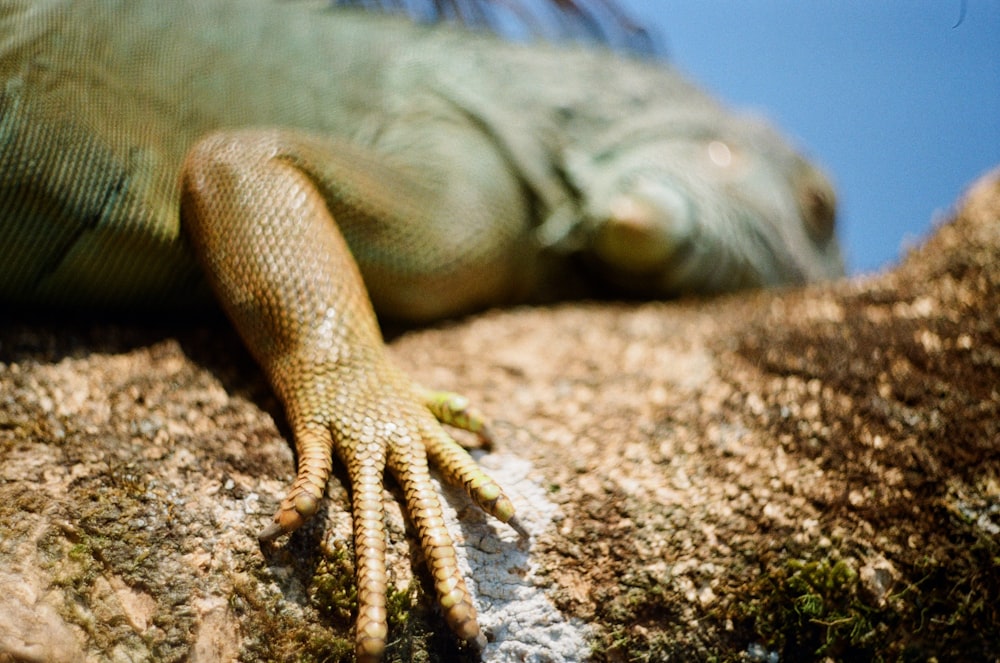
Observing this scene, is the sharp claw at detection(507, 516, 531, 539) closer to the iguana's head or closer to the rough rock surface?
the rough rock surface

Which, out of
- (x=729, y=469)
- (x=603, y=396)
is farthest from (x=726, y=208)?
(x=729, y=469)

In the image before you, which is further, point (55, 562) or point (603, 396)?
point (603, 396)

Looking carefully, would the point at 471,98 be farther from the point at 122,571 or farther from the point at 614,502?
the point at 122,571

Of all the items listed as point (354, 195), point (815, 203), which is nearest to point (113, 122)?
point (354, 195)

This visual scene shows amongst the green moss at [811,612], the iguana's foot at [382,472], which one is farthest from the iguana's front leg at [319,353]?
the green moss at [811,612]

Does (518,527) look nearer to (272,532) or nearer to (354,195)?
(272,532)
